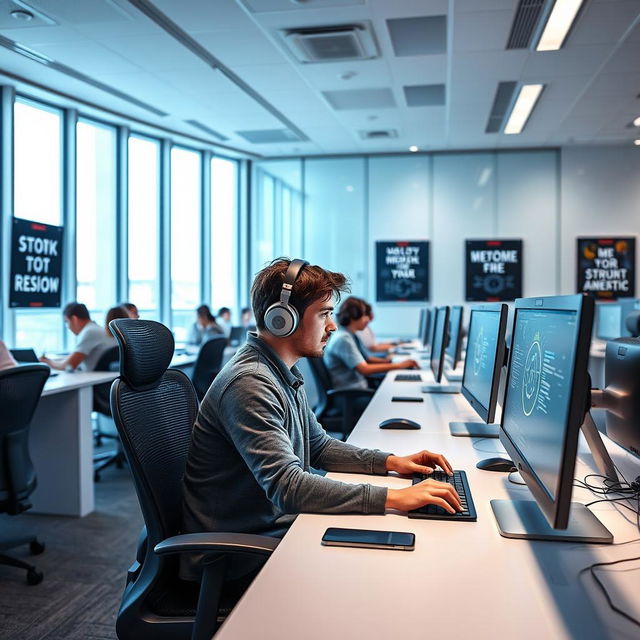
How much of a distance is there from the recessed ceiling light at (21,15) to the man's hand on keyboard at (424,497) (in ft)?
14.4

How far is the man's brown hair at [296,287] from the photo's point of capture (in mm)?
1620

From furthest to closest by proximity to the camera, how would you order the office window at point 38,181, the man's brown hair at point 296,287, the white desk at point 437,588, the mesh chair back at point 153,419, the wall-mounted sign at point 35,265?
the office window at point 38,181
the wall-mounted sign at point 35,265
the man's brown hair at point 296,287
the mesh chair back at point 153,419
the white desk at point 437,588

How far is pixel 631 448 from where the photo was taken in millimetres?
1557

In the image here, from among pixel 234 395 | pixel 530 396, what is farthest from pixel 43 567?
pixel 530 396

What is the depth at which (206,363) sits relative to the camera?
474 centimetres

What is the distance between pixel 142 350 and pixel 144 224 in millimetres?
6105

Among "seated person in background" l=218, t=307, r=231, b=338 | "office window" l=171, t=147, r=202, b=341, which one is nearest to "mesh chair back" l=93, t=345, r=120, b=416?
"office window" l=171, t=147, r=202, b=341

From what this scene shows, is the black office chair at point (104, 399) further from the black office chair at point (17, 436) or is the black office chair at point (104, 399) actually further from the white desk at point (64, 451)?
the black office chair at point (17, 436)

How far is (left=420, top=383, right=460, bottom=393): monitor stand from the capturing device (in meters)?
3.44

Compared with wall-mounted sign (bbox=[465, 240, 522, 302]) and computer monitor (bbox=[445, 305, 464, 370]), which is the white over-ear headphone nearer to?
computer monitor (bbox=[445, 305, 464, 370])

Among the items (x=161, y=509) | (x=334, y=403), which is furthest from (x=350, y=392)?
(x=161, y=509)

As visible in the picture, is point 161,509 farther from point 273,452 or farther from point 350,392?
point 350,392

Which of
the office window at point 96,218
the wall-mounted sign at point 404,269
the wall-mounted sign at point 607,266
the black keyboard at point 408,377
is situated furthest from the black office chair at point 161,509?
the wall-mounted sign at point 607,266

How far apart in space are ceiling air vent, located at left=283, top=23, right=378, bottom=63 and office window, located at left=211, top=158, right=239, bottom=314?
3775 mm
